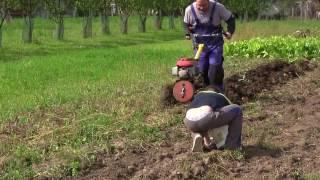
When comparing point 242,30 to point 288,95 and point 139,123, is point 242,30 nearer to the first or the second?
Answer: point 288,95

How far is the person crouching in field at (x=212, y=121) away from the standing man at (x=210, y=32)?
2.20m

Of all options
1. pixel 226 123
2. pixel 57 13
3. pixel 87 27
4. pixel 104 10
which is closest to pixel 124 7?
pixel 104 10

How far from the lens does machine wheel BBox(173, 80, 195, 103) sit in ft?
25.9

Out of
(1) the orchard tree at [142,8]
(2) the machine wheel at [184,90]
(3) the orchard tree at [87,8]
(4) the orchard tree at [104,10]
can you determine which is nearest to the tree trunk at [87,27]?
(3) the orchard tree at [87,8]

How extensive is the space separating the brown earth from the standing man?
0.72 meters

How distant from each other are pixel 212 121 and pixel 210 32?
281cm

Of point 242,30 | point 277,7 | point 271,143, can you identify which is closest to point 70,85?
point 271,143

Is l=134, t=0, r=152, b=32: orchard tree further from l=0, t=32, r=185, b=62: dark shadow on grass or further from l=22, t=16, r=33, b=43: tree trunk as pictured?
l=22, t=16, r=33, b=43: tree trunk

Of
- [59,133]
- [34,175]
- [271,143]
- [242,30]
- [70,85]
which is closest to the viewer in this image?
[34,175]

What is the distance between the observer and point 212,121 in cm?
606

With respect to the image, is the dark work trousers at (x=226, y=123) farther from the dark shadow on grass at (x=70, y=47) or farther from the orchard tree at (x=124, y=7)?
the orchard tree at (x=124, y=7)

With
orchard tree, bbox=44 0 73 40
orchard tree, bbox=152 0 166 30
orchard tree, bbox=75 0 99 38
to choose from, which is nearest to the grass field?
orchard tree, bbox=44 0 73 40

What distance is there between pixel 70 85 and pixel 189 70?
477 centimetres

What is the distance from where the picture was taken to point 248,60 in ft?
50.5
